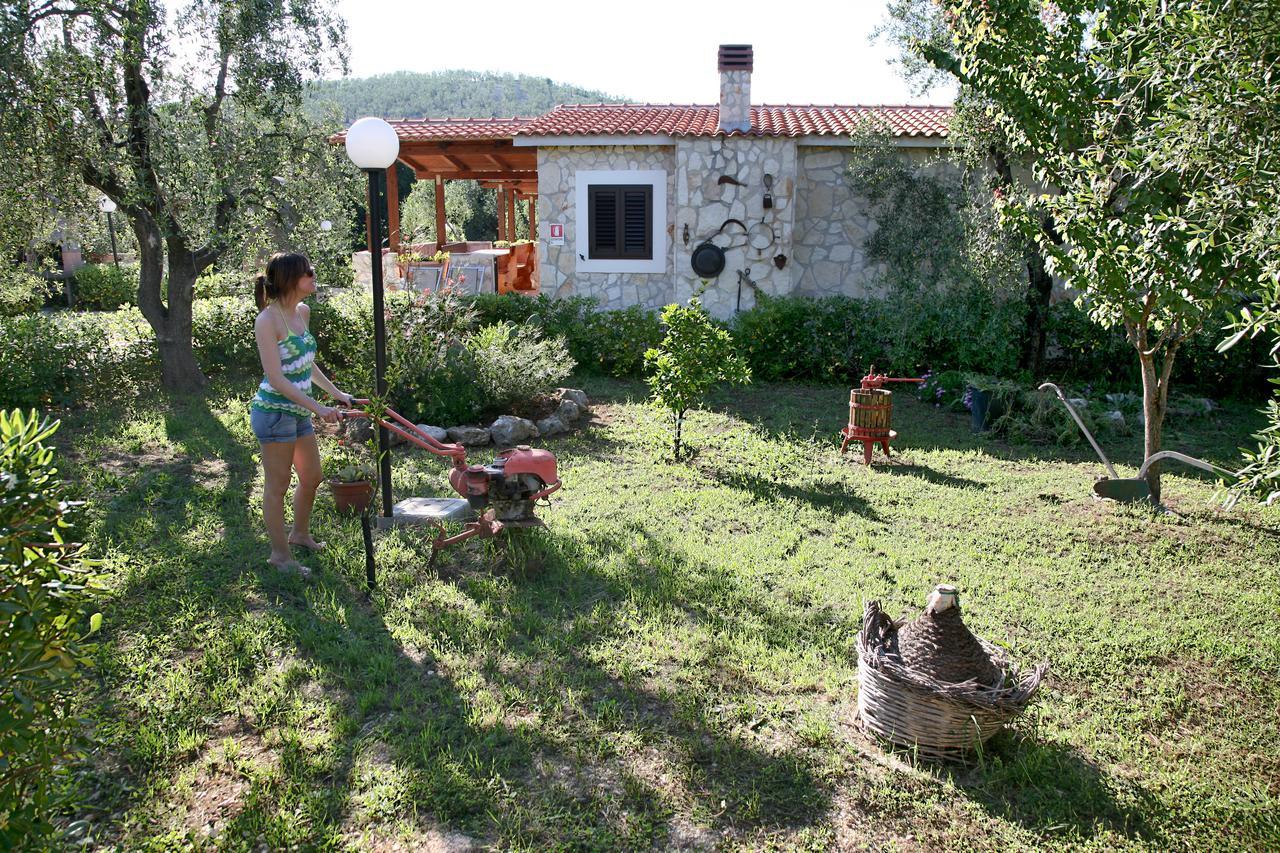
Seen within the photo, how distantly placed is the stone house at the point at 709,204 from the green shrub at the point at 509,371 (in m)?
4.83

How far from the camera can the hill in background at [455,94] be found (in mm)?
51688

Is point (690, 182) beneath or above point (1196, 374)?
above

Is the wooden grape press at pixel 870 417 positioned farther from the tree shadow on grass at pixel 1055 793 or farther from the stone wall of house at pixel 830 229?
the stone wall of house at pixel 830 229

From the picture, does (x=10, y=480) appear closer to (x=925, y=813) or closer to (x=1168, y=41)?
(x=925, y=813)

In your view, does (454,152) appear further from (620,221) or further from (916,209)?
(916,209)

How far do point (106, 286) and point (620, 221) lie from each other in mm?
14942

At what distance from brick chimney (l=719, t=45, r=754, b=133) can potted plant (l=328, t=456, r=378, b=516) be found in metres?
9.38

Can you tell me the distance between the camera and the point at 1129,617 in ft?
15.4

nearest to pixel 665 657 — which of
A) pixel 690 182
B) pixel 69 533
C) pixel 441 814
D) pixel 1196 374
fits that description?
pixel 441 814

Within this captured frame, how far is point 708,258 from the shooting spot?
1355 centimetres

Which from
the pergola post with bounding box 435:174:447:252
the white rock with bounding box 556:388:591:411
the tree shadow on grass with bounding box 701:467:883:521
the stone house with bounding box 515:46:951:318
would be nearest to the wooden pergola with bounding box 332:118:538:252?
the pergola post with bounding box 435:174:447:252

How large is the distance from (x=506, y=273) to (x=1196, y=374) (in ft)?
38.6

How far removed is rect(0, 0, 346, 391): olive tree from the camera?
7.79m

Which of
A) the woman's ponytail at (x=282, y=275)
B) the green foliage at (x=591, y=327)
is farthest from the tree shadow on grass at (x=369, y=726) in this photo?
the green foliage at (x=591, y=327)
